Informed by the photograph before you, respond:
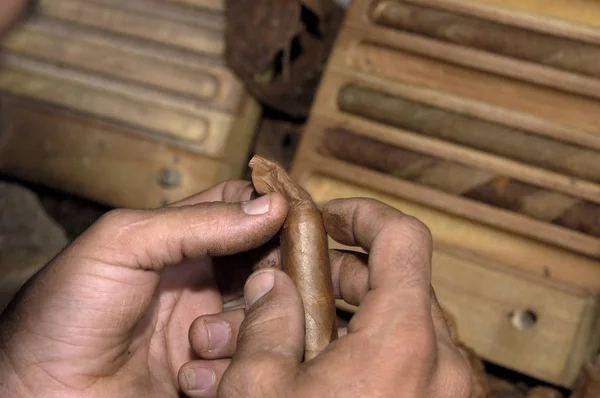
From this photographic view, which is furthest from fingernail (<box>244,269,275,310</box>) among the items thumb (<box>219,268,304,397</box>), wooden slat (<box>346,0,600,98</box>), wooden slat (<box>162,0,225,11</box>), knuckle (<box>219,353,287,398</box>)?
wooden slat (<box>162,0,225,11</box>)

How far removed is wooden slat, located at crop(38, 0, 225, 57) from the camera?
6.63 feet

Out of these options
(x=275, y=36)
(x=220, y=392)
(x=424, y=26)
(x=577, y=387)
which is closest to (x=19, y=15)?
(x=275, y=36)

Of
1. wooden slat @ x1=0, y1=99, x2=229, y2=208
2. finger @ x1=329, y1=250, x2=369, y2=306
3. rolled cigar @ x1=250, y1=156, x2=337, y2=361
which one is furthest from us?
wooden slat @ x1=0, y1=99, x2=229, y2=208

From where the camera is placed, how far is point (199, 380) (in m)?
1.14

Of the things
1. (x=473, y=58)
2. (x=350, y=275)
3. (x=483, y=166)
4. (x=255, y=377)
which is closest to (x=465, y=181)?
(x=483, y=166)

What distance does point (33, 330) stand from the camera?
110 centimetres

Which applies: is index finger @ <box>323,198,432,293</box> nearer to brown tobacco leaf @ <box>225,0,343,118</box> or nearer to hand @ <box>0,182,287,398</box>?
hand @ <box>0,182,287,398</box>

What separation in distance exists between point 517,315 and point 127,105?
4.28 feet

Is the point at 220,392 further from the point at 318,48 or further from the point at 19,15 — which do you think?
the point at 19,15

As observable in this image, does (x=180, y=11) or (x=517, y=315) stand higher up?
(x=180, y=11)

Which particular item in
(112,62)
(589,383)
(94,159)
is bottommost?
(94,159)

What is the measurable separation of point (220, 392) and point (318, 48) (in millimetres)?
1439

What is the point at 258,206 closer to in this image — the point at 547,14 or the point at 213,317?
the point at 213,317

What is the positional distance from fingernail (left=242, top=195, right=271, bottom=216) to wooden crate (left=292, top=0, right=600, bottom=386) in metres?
0.77
